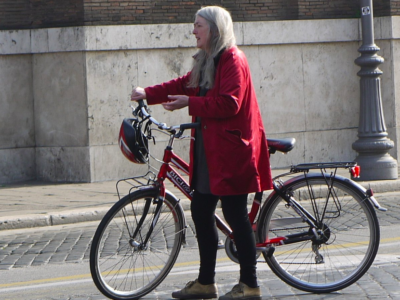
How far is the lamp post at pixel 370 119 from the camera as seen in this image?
37.4 ft

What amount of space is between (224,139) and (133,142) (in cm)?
56

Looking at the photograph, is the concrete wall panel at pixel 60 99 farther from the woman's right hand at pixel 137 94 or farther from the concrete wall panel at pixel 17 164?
the woman's right hand at pixel 137 94

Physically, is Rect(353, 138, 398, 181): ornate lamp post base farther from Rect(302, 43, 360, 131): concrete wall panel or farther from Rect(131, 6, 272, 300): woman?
Rect(131, 6, 272, 300): woman

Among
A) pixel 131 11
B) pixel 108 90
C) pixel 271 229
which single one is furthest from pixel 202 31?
pixel 131 11

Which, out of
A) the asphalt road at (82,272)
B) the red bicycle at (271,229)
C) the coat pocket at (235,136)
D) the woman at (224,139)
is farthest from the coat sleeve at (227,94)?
the asphalt road at (82,272)

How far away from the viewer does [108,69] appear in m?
12.4

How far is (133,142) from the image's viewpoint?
Result: 4.83 meters

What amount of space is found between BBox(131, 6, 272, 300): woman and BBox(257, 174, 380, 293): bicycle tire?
334 mm

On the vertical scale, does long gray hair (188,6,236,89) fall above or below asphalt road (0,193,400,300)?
above

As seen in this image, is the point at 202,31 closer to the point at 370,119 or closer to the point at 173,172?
the point at 173,172

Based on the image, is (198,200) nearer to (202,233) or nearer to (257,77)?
(202,233)

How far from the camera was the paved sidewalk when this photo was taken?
894 cm

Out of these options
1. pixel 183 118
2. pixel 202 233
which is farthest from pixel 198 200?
pixel 183 118

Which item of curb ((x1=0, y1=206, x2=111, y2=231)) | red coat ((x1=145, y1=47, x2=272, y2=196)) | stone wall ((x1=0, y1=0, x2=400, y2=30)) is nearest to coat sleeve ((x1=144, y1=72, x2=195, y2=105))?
red coat ((x1=145, y1=47, x2=272, y2=196))
